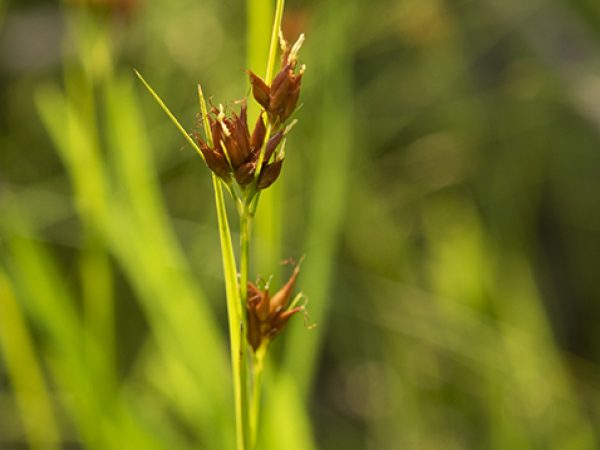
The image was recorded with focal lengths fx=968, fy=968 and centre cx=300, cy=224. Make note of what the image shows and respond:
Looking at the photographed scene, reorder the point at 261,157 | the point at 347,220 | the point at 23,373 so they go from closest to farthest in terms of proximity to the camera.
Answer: the point at 261,157 → the point at 23,373 → the point at 347,220

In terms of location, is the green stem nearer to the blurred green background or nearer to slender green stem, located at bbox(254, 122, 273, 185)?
slender green stem, located at bbox(254, 122, 273, 185)

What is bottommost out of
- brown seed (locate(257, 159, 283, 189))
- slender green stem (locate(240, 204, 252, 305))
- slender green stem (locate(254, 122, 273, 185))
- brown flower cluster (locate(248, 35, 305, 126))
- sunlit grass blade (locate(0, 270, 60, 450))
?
sunlit grass blade (locate(0, 270, 60, 450))

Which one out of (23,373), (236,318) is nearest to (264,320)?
(236,318)

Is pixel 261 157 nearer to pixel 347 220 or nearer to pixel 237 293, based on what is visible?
Result: pixel 237 293

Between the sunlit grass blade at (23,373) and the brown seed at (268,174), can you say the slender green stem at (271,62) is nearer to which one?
the brown seed at (268,174)

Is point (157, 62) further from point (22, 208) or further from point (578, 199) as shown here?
point (578, 199)

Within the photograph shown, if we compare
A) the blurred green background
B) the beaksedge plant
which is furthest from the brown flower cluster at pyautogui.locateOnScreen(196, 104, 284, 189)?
the blurred green background
